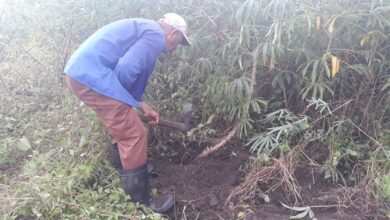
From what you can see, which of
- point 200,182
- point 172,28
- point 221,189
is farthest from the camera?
point 200,182

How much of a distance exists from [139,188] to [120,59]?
847 millimetres

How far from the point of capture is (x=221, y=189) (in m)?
2.87

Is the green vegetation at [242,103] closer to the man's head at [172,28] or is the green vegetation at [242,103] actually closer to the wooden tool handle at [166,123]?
the wooden tool handle at [166,123]

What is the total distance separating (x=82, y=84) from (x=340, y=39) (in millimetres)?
1739

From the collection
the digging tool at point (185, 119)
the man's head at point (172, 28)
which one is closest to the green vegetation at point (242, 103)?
the digging tool at point (185, 119)

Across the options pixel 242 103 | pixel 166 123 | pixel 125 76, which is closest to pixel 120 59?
pixel 125 76

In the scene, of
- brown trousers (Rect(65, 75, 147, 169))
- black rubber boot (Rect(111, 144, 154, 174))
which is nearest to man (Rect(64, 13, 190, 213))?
brown trousers (Rect(65, 75, 147, 169))

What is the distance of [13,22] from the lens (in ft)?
15.8

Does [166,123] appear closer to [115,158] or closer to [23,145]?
[115,158]

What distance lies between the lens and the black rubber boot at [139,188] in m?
2.67

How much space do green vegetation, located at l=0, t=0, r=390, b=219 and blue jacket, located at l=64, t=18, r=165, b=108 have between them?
592mm

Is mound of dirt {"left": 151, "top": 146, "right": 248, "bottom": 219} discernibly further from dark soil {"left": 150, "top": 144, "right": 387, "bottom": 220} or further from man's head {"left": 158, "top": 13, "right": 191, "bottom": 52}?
man's head {"left": 158, "top": 13, "right": 191, "bottom": 52}

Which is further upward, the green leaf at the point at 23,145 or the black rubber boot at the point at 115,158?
the green leaf at the point at 23,145

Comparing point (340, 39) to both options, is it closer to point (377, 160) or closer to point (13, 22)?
point (377, 160)
